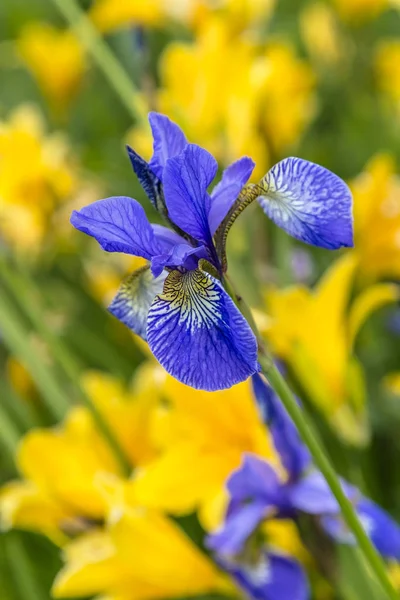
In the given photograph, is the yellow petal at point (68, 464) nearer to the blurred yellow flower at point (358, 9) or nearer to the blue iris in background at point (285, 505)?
the blue iris in background at point (285, 505)

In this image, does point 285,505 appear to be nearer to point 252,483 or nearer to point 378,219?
point 252,483

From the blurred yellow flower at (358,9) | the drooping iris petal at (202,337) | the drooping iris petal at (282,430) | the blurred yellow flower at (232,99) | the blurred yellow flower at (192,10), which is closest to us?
the drooping iris petal at (202,337)

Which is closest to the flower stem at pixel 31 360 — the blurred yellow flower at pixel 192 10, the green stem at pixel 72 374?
the green stem at pixel 72 374

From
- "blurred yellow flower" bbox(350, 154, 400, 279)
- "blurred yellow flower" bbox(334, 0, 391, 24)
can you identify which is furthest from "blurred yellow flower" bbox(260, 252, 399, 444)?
"blurred yellow flower" bbox(334, 0, 391, 24)

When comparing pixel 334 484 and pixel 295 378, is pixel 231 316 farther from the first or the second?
pixel 295 378

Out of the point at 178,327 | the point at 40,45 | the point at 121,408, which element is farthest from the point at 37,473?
the point at 40,45

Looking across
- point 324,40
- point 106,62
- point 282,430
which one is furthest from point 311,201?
point 324,40
